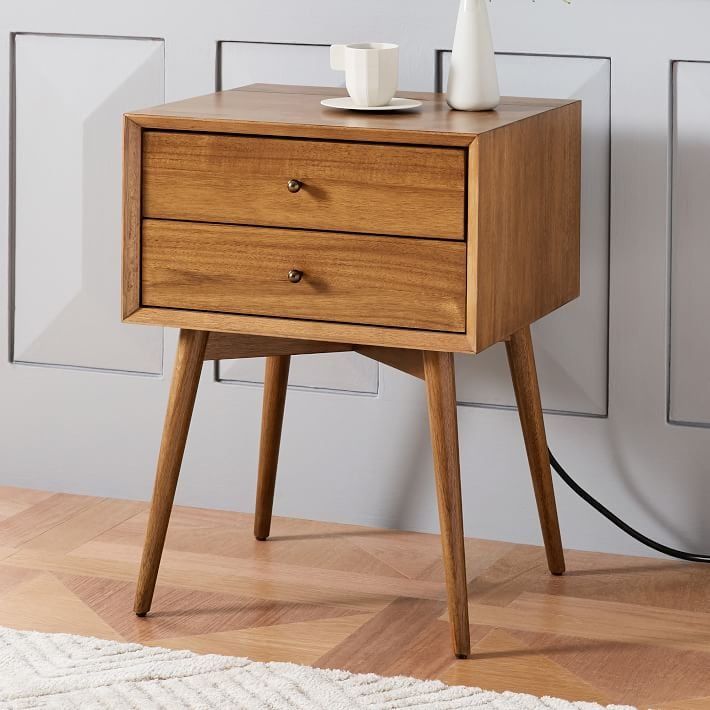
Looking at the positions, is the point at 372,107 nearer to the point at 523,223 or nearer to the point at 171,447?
the point at 523,223

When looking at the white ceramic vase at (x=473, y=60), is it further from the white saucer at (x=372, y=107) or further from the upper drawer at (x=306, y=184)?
the upper drawer at (x=306, y=184)

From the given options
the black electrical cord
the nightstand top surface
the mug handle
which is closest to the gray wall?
the black electrical cord

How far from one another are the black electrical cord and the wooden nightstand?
0.30m

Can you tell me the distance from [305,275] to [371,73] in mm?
243

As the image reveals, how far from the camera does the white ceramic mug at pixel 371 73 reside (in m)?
1.54

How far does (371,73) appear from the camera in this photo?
1538 millimetres

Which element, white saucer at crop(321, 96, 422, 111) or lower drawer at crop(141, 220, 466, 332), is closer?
lower drawer at crop(141, 220, 466, 332)

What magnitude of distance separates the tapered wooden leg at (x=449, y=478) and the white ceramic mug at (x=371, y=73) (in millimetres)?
299

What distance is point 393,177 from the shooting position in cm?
144

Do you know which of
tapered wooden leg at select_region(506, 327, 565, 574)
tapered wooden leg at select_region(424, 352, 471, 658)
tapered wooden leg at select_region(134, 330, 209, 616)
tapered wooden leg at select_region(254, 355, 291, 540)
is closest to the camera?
tapered wooden leg at select_region(424, 352, 471, 658)

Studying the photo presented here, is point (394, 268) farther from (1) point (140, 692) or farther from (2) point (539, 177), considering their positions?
(1) point (140, 692)

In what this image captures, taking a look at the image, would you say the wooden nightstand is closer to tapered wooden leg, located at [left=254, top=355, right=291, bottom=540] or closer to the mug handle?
the mug handle

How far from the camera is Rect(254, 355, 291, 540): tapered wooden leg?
1820 mm

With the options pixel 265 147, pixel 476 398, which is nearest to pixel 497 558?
pixel 476 398
